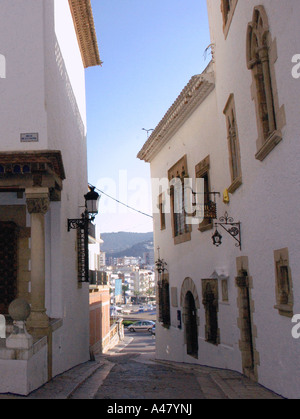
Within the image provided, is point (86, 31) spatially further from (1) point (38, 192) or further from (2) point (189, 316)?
(2) point (189, 316)

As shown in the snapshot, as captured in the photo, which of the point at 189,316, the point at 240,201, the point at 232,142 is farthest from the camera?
the point at 189,316

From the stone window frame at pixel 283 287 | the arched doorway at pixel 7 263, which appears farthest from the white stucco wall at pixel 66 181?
the stone window frame at pixel 283 287

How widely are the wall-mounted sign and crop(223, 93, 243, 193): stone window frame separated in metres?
4.00

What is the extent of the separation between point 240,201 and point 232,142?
5.11 ft

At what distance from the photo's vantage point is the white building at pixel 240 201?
250 inches

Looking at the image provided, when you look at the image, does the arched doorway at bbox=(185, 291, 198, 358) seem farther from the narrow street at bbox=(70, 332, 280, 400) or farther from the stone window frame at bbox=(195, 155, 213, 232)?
the narrow street at bbox=(70, 332, 280, 400)

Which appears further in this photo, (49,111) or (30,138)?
(49,111)

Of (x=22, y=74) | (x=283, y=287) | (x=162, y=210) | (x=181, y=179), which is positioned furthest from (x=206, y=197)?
(x=283, y=287)

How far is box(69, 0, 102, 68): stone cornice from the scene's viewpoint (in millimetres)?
13656

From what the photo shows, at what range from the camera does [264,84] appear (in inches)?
293

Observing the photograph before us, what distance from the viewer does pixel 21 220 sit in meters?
10.4
